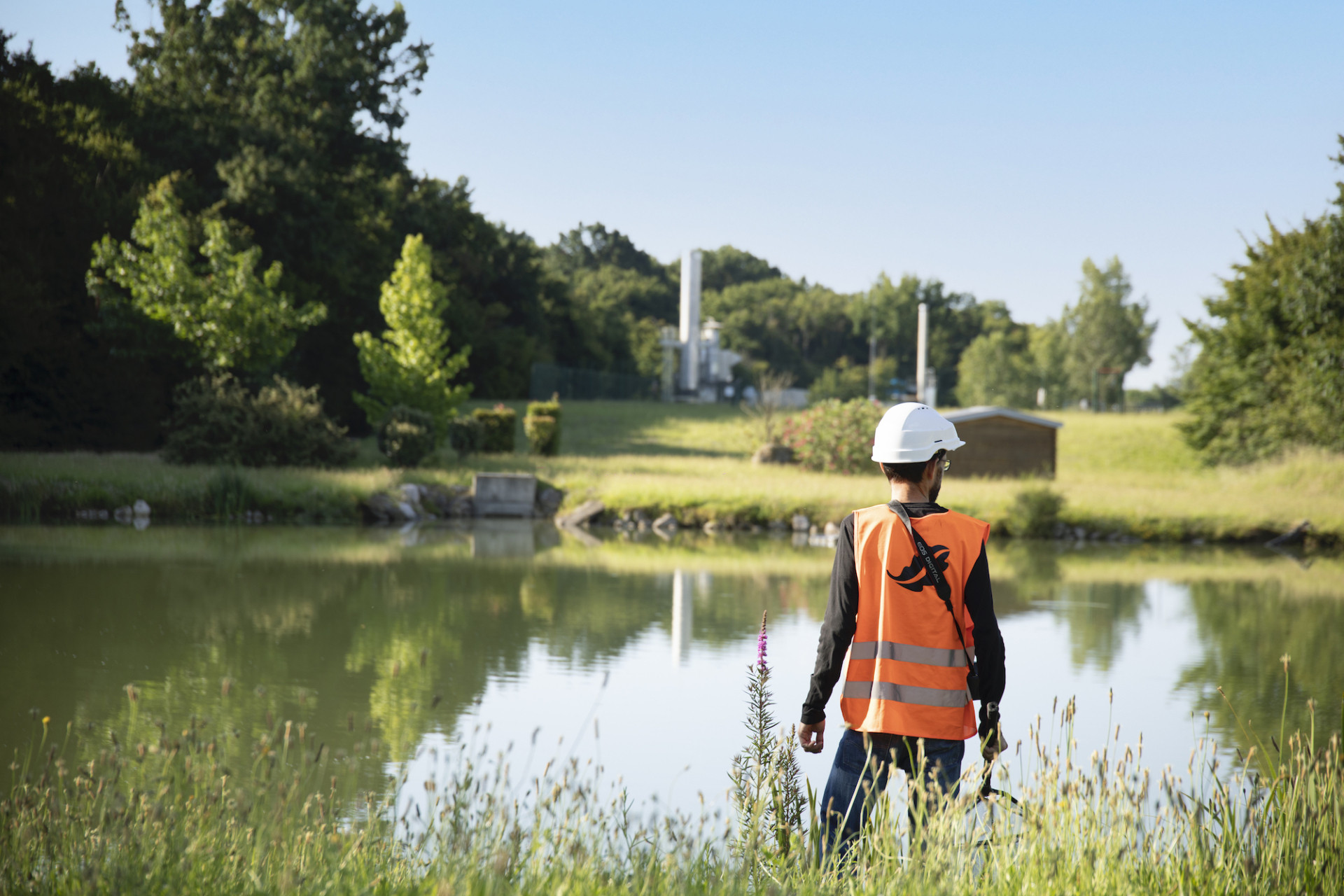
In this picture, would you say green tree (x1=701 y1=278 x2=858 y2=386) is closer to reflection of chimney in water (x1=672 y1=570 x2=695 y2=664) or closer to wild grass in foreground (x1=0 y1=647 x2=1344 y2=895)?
reflection of chimney in water (x1=672 y1=570 x2=695 y2=664)

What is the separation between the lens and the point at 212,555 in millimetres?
12094

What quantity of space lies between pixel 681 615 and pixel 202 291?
16.4 m

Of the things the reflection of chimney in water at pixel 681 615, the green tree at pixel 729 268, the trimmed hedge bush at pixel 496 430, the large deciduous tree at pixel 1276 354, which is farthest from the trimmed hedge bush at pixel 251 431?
the green tree at pixel 729 268

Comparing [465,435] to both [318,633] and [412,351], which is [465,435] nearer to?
[412,351]

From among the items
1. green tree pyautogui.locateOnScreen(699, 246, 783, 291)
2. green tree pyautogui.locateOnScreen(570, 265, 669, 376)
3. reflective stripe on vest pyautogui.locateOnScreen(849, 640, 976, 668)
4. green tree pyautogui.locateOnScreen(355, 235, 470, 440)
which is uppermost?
green tree pyautogui.locateOnScreen(699, 246, 783, 291)

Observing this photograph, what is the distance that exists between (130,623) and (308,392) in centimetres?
1324

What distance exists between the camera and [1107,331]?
53688 mm

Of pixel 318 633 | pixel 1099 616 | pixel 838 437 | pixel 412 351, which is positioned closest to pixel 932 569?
pixel 318 633

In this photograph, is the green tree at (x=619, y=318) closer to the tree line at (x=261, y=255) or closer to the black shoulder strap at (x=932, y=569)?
the tree line at (x=261, y=255)

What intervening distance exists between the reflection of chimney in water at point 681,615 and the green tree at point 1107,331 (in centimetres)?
4551

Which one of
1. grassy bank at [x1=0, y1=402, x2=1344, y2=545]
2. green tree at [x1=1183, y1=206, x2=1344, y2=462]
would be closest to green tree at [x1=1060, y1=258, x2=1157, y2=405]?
green tree at [x1=1183, y1=206, x2=1344, y2=462]

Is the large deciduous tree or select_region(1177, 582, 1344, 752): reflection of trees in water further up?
the large deciduous tree

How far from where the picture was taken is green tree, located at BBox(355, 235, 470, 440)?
26.7 m

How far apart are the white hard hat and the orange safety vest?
150 millimetres
